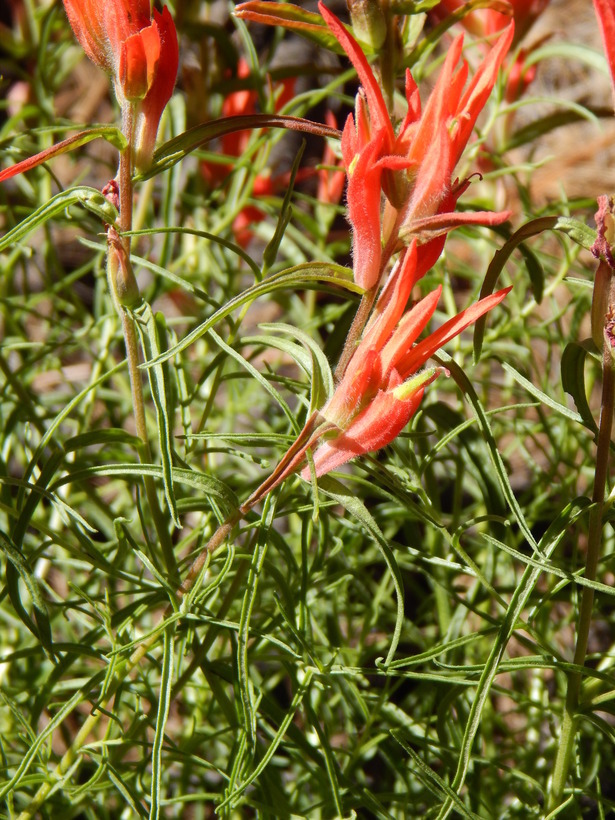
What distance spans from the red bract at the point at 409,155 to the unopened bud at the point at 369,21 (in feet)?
0.24

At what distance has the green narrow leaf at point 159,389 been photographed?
45 cm

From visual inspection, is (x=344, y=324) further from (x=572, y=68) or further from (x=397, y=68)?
Answer: (x=572, y=68)

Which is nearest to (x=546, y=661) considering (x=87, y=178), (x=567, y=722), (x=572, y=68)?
(x=567, y=722)

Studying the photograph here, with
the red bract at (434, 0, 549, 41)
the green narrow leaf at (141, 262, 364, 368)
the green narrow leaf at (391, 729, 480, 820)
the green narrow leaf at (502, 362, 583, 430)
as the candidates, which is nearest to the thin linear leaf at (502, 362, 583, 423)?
the green narrow leaf at (502, 362, 583, 430)

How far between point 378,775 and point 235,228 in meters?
0.70

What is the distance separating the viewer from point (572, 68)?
2.18 meters

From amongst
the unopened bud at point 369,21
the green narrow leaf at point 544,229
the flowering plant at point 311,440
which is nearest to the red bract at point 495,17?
the flowering plant at point 311,440

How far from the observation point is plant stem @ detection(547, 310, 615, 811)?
0.47 meters

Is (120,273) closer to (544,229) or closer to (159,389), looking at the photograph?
(159,389)

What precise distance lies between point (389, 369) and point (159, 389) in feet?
0.42

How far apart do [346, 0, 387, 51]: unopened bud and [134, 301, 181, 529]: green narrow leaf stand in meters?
0.21

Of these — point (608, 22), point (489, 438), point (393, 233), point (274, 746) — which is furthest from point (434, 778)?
point (608, 22)

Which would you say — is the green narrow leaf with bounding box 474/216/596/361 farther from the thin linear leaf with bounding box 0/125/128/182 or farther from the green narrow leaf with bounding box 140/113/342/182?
the thin linear leaf with bounding box 0/125/128/182

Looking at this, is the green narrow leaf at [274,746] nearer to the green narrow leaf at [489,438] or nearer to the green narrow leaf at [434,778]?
the green narrow leaf at [434,778]
